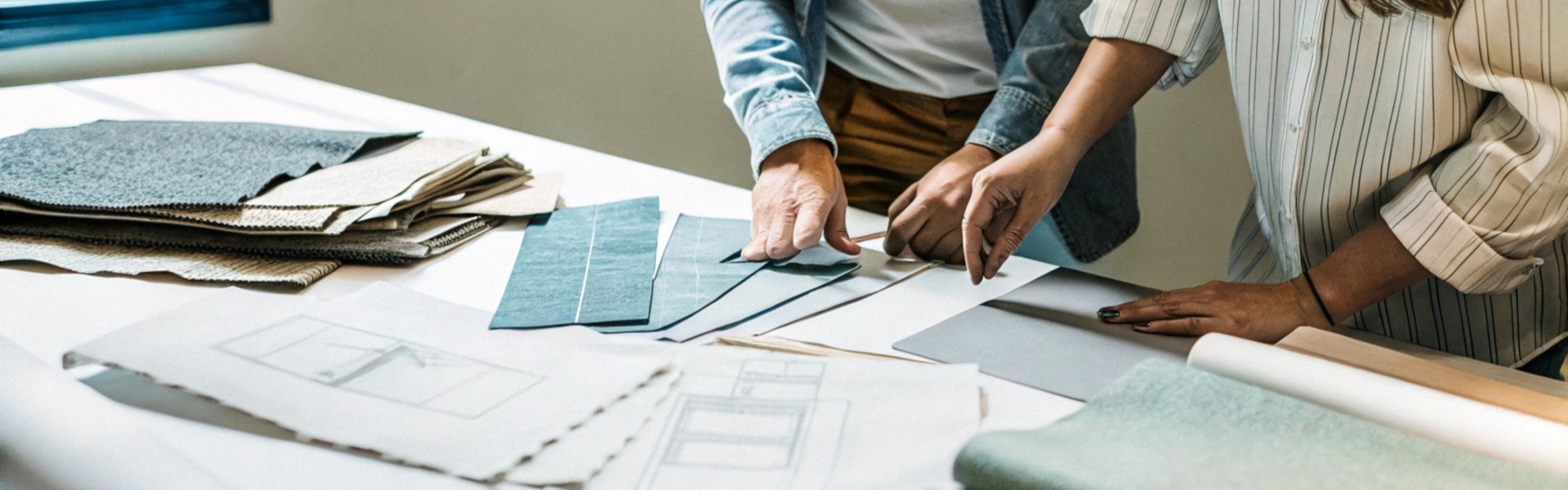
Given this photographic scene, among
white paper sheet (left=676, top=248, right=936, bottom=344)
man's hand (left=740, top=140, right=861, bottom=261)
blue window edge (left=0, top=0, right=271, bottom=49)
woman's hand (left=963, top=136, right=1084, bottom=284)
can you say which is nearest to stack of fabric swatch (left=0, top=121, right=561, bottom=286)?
man's hand (left=740, top=140, right=861, bottom=261)

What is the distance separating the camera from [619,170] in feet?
4.25

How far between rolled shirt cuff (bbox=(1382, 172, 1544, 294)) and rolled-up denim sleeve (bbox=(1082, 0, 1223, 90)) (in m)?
0.26

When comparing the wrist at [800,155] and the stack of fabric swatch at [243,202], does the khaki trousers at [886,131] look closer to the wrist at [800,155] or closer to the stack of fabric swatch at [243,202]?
the wrist at [800,155]

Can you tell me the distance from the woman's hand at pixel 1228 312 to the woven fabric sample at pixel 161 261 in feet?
2.19

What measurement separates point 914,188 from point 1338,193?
1.21 ft

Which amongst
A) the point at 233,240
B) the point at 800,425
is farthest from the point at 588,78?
the point at 800,425

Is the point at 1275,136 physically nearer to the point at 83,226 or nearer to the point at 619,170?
the point at 619,170

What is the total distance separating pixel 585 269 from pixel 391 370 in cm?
27

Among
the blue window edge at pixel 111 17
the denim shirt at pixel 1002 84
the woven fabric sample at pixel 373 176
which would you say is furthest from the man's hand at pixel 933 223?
the blue window edge at pixel 111 17

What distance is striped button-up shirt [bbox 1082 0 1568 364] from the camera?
0.76 meters

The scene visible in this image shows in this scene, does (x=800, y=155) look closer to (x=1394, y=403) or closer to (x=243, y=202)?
(x=243, y=202)

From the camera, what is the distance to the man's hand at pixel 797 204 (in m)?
0.98

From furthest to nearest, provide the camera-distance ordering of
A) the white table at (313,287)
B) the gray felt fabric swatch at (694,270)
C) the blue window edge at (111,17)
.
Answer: the blue window edge at (111,17) < the gray felt fabric swatch at (694,270) < the white table at (313,287)

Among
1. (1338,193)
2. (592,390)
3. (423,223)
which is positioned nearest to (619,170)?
(423,223)
